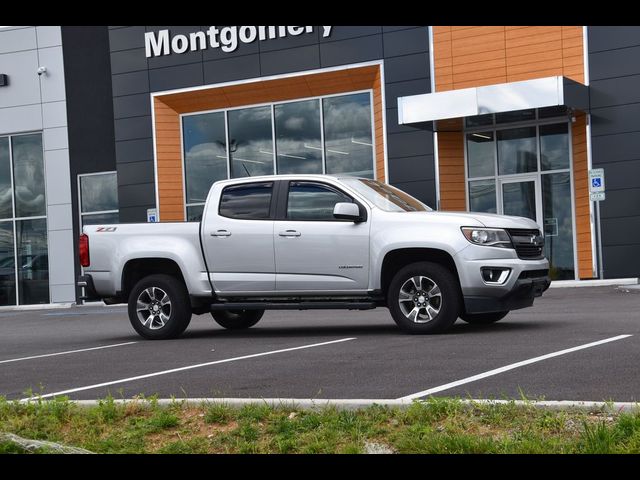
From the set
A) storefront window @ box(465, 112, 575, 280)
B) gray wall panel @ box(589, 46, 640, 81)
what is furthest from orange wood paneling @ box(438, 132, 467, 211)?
gray wall panel @ box(589, 46, 640, 81)

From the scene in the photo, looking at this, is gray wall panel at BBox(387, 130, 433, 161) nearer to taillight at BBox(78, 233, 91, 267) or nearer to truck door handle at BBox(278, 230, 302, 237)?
taillight at BBox(78, 233, 91, 267)

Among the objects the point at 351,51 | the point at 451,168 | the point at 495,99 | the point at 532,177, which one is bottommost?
the point at 532,177

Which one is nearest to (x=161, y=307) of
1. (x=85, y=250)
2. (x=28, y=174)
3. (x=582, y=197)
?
(x=85, y=250)

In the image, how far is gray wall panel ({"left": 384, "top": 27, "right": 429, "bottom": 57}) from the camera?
2536 centimetres

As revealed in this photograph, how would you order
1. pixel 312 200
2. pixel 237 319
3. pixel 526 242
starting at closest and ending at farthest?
pixel 526 242 → pixel 312 200 → pixel 237 319

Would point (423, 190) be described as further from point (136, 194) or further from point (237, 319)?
point (237, 319)

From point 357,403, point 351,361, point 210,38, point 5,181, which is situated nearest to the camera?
point 357,403

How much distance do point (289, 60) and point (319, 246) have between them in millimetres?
16082

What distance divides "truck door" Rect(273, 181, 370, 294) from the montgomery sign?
14952 mm

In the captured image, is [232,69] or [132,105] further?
[132,105]

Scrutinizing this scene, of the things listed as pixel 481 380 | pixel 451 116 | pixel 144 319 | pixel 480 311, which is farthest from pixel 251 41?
pixel 481 380

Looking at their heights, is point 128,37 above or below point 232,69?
above

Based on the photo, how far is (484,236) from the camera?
36.1 feet
